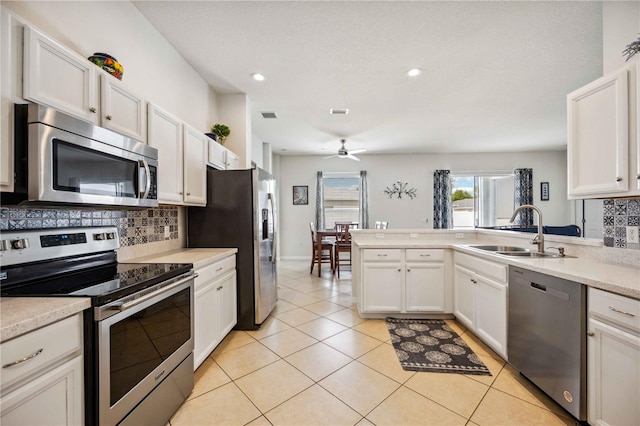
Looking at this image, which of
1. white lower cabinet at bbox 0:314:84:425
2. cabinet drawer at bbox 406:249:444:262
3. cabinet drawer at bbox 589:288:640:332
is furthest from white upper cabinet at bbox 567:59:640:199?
white lower cabinet at bbox 0:314:84:425

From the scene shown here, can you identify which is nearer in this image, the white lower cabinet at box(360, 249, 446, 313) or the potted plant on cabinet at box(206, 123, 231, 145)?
the white lower cabinet at box(360, 249, 446, 313)

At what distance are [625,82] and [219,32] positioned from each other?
2748 mm

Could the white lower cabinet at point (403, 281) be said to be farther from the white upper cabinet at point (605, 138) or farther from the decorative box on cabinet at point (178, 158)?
the decorative box on cabinet at point (178, 158)

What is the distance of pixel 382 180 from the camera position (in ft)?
22.3

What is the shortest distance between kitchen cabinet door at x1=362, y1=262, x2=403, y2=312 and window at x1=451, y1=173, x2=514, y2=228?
15.4 ft

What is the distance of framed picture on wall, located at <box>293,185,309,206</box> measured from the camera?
680 centimetres

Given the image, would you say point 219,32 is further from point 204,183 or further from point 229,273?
point 229,273

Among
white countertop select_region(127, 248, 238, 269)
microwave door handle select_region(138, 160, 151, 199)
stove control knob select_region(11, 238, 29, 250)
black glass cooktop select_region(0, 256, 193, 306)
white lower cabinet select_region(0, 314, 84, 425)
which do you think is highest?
microwave door handle select_region(138, 160, 151, 199)

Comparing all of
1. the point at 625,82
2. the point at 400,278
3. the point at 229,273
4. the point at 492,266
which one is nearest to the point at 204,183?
the point at 229,273

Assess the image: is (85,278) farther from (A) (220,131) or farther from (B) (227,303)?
(A) (220,131)

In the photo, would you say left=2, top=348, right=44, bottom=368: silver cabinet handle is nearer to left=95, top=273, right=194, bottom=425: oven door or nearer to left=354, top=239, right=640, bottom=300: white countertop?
left=95, top=273, right=194, bottom=425: oven door

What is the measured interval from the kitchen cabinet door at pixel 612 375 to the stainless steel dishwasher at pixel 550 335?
0.12 feet

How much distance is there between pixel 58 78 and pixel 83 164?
385 millimetres

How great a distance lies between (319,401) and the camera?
1644 millimetres
